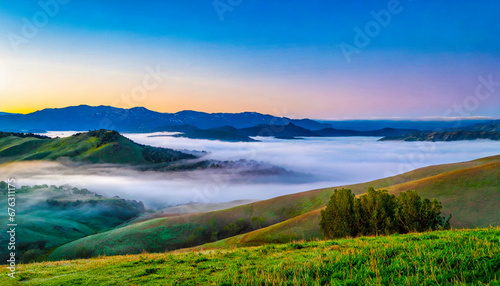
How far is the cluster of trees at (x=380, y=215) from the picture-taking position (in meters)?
35.5

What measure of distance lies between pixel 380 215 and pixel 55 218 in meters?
178

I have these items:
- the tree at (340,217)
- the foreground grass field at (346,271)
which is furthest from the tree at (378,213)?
the foreground grass field at (346,271)

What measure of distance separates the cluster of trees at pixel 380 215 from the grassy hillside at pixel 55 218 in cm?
11280

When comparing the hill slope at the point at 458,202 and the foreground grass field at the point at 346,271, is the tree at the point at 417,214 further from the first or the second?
the foreground grass field at the point at 346,271

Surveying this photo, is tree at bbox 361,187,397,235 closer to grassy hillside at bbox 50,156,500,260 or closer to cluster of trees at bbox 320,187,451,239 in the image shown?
cluster of trees at bbox 320,187,451,239

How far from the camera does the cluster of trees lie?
3553 cm

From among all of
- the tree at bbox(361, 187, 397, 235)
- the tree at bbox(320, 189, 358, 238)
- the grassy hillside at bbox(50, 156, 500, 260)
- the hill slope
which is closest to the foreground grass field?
the tree at bbox(361, 187, 397, 235)

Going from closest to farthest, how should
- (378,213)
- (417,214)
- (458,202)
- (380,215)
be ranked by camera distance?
(417,214) → (380,215) → (378,213) → (458,202)

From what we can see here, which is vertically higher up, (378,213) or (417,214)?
(417,214)

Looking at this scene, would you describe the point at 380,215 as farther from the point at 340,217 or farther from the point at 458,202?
the point at 458,202

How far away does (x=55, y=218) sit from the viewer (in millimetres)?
157250

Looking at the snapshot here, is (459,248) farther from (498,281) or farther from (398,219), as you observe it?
(398,219)

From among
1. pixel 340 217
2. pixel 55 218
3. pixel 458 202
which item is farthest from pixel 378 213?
pixel 55 218

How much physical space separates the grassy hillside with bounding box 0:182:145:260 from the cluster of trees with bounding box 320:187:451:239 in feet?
370
